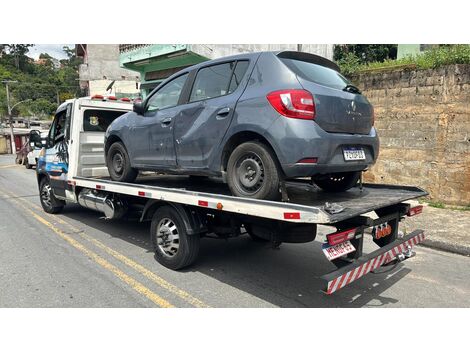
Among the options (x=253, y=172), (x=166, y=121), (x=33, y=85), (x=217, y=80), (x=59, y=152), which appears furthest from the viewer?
(x=33, y=85)

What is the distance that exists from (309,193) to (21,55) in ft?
289

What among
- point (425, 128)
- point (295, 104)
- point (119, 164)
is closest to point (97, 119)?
point (119, 164)

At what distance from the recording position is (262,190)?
3373mm

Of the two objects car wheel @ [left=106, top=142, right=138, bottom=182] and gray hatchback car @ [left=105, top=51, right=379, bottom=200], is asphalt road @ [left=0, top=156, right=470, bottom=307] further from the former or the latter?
gray hatchback car @ [left=105, top=51, right=379, bottom=200]

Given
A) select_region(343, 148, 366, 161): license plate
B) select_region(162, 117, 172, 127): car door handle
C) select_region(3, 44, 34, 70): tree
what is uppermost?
select_region(3, 44, 34, 70): tree

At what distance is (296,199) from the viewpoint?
3.73m

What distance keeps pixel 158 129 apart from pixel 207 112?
0.97m

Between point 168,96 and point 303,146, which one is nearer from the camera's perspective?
point 303,146

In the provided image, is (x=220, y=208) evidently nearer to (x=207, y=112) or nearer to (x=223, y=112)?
(x=223, y=112)

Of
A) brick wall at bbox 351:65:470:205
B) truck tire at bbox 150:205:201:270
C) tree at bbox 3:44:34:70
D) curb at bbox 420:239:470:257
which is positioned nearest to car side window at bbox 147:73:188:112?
truck tire at bbox 150:205:201:270

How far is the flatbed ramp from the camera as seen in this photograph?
9.57 feet

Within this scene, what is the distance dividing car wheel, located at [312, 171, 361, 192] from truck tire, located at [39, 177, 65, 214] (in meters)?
5.39
